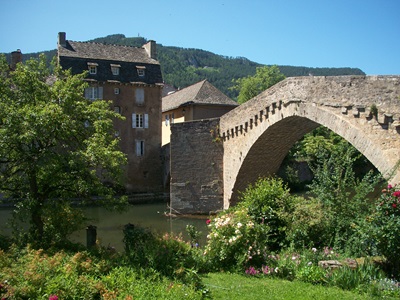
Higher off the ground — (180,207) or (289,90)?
(289,90)

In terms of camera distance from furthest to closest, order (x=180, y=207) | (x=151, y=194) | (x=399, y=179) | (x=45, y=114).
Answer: (x=151, y=194) < (x=180, y=207) < (x=399, y=179) < (x=45, y=114)

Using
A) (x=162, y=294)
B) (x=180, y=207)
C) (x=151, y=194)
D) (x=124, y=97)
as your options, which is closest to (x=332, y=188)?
(x=162, y=294)

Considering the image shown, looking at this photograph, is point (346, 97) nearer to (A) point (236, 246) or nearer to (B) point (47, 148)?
(A) point (236, 246)

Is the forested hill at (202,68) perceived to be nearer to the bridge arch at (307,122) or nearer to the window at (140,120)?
the window at (140,120)

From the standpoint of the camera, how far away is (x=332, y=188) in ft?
34.1

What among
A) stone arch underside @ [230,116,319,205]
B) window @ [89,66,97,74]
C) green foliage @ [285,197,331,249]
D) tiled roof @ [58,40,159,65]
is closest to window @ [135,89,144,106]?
tiled roof @ [58,40,159,65]

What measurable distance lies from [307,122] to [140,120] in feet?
59.1

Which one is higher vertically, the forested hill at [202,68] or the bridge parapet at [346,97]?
the forested hill at [202,68]

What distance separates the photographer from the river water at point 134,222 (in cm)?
1670

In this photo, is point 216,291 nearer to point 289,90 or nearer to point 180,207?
point 289,90

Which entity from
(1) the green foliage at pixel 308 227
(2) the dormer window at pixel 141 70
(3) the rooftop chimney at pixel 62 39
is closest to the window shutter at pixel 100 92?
(2) the dormer window at pixel 141 70

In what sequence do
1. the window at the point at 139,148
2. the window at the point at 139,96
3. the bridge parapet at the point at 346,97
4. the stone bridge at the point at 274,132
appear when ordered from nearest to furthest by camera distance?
1. the bridge parapet at the point at 346,97
2. the stone bridge at the point at 274,132
3. the window at the point at 139,96
4. the window at the point at 139,148

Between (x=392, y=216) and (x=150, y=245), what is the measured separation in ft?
15.7

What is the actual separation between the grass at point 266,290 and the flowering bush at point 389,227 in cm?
108
